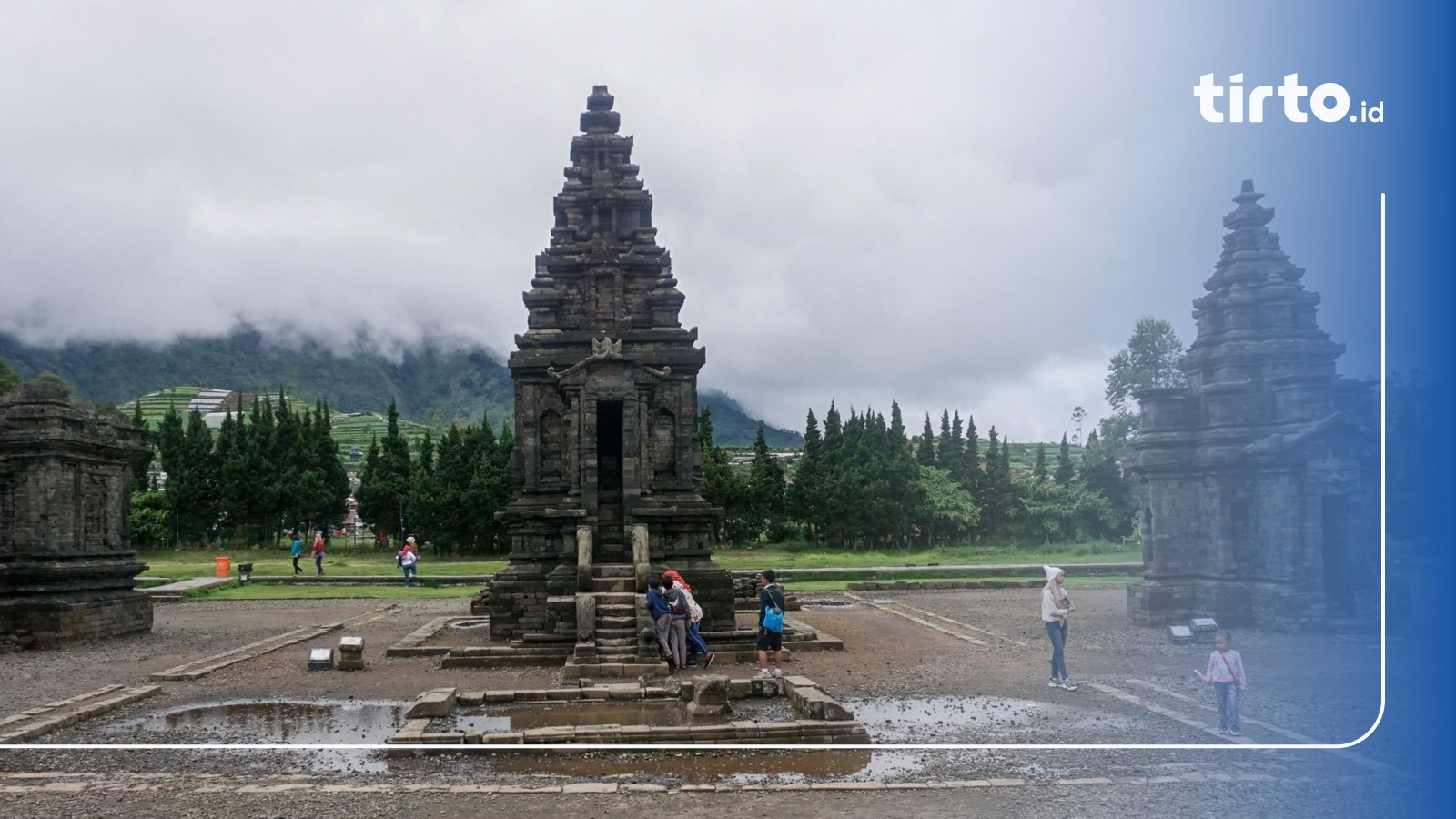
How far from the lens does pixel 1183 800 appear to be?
27.4 ft

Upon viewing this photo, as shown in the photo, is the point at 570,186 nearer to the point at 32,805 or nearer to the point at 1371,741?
the point at 32,805

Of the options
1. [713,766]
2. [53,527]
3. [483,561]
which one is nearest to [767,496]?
[483,561]

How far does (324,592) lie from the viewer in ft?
115

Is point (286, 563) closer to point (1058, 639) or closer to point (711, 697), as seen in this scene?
point (711, 697)

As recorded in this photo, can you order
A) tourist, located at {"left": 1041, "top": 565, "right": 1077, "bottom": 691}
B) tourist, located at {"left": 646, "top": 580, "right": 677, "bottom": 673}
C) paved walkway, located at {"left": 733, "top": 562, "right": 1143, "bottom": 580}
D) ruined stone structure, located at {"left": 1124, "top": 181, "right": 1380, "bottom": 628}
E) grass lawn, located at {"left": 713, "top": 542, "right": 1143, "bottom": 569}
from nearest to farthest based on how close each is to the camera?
ruined stone structure, located at {"left": 1124, "top": 181, "right": 1380, "bottom": 628}, tourist, located at {"left": 1041, "top": 565, "right": 1077, "bottom": 691}, tourist, located at {"left": 646, "top": 580, "right": 677, "bottom": 673}, grass lawn, located at {"left": 713, "top": 542, "right": 1143, "bottom": 569}, paved walkway, located at {"left": 733, "top": 562, "right": 1143, "bottom": 580}

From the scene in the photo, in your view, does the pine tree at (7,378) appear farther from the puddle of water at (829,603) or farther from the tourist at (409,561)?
the puddle of water at (829,603)

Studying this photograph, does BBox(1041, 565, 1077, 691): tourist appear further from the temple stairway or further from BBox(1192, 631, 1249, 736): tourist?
the temple stairway

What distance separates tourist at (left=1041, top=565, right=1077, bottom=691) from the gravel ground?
0.39 meters

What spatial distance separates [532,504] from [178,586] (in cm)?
2260

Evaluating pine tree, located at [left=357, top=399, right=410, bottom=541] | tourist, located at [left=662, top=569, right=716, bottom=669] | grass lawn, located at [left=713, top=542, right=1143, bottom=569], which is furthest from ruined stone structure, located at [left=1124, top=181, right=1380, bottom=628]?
pine tree, located at [left=357, top=399, right=410, bottom=541]

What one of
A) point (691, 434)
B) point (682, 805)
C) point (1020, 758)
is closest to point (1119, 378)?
point (1020, 758)

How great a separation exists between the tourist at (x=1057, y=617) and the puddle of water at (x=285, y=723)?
9463 millimetres

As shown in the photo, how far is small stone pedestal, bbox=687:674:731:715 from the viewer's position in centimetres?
1173

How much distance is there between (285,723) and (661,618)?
6.22 metres
